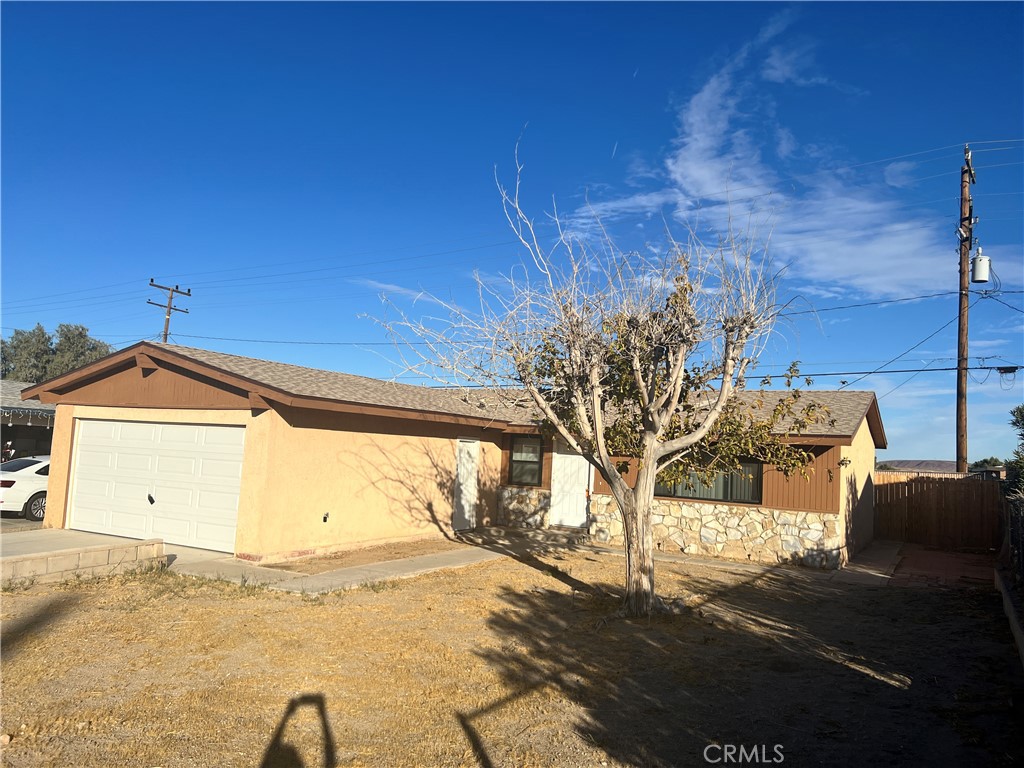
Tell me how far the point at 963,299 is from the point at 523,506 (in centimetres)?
1391

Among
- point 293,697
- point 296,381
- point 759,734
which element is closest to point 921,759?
point 759,734

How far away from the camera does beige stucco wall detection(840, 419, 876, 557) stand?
14.9m

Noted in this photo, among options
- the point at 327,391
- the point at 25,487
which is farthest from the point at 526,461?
the point at 25,487

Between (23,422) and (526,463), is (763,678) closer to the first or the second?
(526,463)

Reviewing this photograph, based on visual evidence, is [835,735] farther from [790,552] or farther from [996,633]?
[790,552]

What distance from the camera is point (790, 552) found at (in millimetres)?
14344

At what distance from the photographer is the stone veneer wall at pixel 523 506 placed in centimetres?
1781

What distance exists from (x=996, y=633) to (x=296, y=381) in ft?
37.1

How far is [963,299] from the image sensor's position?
20141mm

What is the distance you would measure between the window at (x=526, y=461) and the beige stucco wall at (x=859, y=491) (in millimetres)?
7040

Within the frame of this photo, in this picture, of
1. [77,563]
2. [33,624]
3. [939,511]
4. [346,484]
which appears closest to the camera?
[33,624]

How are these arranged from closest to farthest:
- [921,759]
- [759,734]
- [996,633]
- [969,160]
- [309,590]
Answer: [921,759] → [759,734] → [996,633] → [309,590] → [969,160]

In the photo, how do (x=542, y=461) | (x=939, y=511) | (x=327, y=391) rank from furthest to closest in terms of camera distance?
(x=939, y=511), (x=542, y=461), (x=327, y=391)

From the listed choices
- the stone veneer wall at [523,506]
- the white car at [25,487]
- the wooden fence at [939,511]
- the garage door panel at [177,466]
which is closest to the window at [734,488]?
the stone veneer wall at [523,506]
